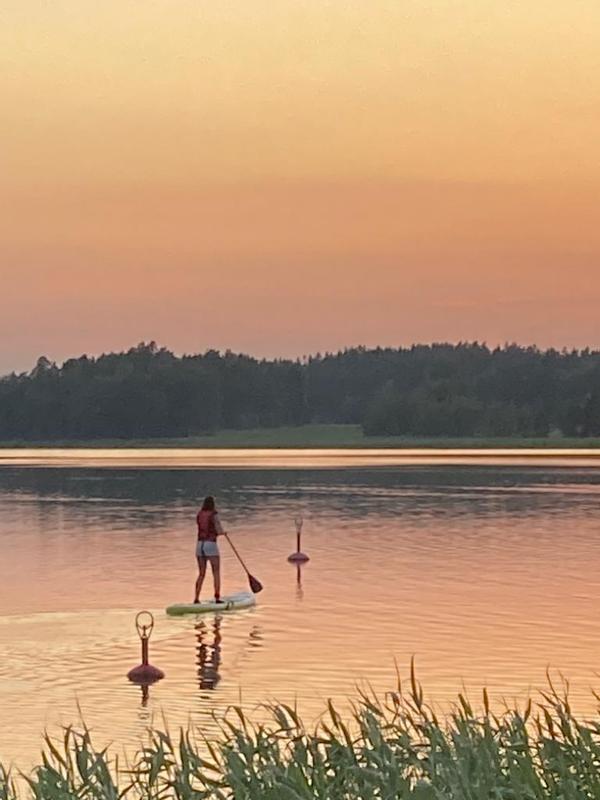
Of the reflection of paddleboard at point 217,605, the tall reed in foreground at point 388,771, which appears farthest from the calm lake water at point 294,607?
the tall reed in foreground at point 388,771

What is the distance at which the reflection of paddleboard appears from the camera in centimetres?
3547

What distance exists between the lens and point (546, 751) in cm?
1396

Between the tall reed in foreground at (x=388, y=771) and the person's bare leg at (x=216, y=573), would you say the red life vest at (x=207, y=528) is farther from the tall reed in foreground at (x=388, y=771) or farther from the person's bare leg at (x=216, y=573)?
the tall reed in foreground at (x=388, y=771)

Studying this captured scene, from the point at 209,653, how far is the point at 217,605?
6.38 metres

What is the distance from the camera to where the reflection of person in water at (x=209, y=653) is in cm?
2678

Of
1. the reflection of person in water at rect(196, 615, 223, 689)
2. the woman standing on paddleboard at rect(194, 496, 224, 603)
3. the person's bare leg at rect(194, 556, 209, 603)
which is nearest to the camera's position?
the reflection of person in water at rect(196, 615, 223, 689)

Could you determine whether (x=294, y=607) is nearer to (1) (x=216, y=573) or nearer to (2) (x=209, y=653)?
(1) (x=216, y=573)

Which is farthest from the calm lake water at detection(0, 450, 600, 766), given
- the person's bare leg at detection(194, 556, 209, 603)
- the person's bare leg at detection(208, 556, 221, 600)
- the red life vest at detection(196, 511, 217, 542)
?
the red life vest at detection(196, 511, 217, 542)

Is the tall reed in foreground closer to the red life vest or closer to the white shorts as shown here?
the red life vest

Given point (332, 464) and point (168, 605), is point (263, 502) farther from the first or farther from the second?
point (332, 464)

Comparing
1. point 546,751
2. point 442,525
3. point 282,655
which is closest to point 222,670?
point 282,655

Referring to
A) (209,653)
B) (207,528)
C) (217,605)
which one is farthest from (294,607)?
(209,653)

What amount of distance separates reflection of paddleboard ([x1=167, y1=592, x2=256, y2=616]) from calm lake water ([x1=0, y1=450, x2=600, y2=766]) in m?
0.33

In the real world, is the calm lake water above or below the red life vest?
below
